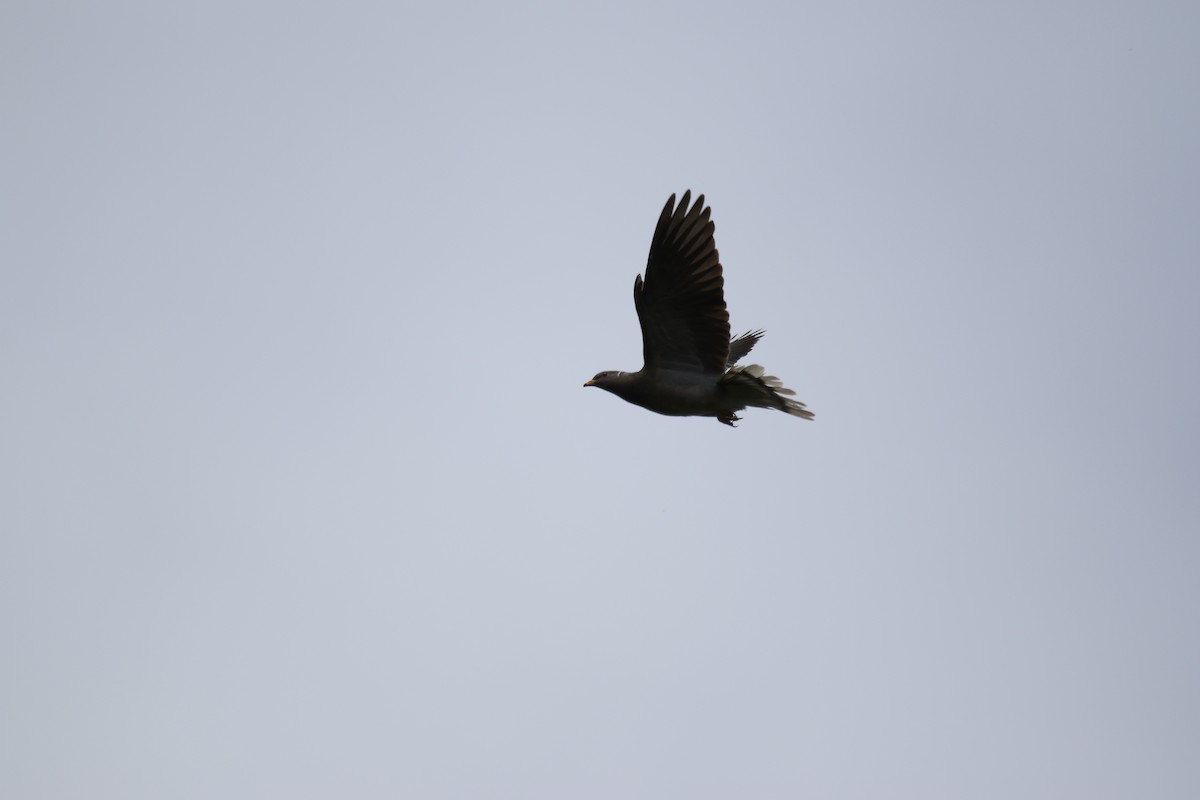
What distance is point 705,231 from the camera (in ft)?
53.8

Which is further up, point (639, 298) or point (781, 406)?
point (639, 298)

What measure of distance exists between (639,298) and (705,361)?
1.36 meters

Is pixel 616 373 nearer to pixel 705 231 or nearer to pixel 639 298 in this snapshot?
pixel 639 298

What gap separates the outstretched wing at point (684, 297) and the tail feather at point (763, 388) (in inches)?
18.3

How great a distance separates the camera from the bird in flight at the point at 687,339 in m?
16.5

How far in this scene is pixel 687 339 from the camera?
17.2 m

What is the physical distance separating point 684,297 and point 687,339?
2.21 ft

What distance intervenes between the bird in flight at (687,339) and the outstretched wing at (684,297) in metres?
0.01

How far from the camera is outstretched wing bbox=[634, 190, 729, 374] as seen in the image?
16.4 meters

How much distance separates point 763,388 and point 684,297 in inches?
66.9

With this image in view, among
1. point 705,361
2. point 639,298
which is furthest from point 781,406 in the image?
point 639,298

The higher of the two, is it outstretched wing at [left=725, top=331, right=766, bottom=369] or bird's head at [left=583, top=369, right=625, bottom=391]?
outstretched wing at [left=725, top=331, right=766, bottom=369]

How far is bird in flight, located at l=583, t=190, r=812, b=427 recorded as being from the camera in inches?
648

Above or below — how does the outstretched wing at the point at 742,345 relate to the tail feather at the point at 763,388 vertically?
above
